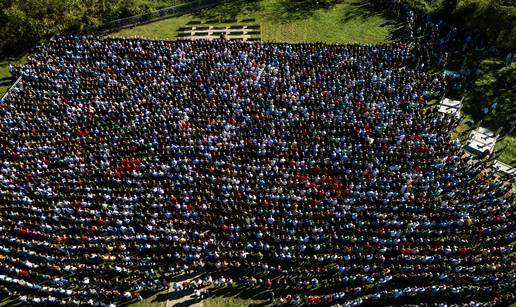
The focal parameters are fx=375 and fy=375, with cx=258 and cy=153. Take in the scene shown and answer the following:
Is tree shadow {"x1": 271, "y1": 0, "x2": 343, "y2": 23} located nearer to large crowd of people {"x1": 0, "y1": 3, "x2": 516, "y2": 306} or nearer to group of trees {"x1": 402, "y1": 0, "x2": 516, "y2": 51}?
large crowd of people {"x1": 0, "y1": 3, "x2": 516, "y2": 306}

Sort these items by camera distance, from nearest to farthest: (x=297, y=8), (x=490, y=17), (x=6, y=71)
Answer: (x=490, y=17) < (x=6, y=71) < (x=297, y=8)

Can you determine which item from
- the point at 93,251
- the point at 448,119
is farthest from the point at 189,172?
the point at 448,119

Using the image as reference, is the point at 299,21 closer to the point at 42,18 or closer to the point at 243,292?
the point at 42,18

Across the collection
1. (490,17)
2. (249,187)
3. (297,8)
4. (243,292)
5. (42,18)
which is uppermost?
(42,18)

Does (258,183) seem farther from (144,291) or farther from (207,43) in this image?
(207,43)

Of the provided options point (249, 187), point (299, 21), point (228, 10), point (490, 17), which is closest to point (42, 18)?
point (228, 10)

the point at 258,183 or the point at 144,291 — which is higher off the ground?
the point at 258,183

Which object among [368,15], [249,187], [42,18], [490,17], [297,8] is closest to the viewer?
[249,187]
